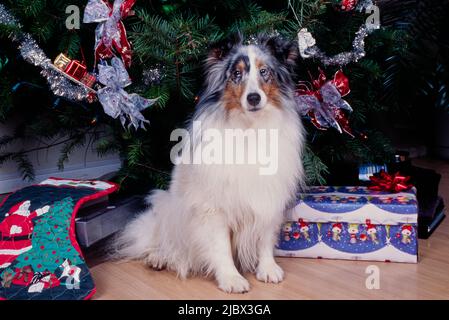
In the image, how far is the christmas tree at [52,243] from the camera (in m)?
1.37

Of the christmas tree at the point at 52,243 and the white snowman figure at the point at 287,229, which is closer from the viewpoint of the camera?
the christmas tree at the point at 52,243

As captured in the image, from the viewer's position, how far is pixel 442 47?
0.49 metres

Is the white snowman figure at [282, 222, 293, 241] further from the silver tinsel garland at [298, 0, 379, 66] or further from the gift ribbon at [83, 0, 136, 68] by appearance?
the gift ribbon at [83, 0, 136, 68]

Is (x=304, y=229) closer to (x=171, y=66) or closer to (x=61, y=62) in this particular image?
(x=171, y=66)

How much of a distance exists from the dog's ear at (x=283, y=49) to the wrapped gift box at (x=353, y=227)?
532 millimetres

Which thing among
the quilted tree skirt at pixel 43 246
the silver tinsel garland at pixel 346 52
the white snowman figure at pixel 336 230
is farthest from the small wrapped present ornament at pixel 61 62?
the white snowman figure at pixel 336 230

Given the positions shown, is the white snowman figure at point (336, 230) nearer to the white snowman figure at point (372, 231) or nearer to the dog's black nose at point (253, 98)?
the white snowman figure at point (372, 231)

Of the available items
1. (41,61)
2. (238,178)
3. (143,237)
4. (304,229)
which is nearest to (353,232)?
(304,229)

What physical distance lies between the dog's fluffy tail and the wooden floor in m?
0.05

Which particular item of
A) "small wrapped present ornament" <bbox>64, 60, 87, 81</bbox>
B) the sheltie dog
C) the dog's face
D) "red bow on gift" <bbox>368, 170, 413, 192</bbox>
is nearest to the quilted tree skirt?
the sheltie dog

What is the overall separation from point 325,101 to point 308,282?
76cm

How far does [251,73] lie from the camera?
4.76 ft

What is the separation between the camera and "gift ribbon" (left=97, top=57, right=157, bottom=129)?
1.63 metres

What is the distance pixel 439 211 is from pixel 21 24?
207cm
